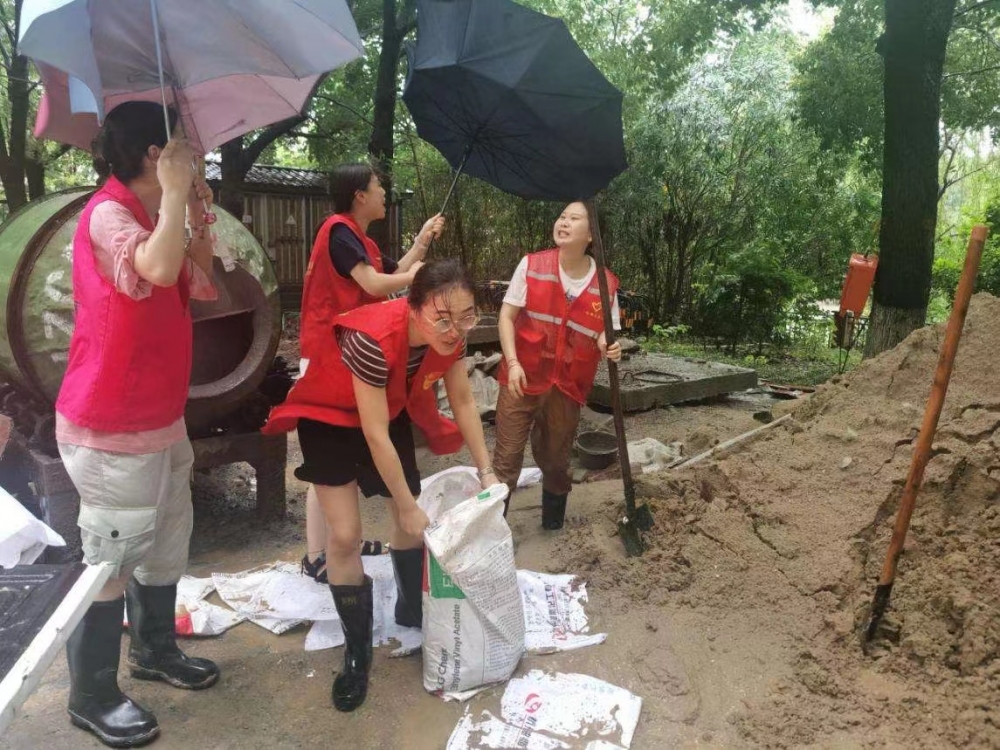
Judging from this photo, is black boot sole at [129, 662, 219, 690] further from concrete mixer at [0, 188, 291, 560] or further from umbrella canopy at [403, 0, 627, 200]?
umbrella canopy at [403, 0, 627, 200]

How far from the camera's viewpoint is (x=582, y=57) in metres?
3.08

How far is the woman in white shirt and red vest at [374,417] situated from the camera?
2.30m

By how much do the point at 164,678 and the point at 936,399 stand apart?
9.20ft

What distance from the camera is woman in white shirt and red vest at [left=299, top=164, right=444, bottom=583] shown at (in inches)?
125

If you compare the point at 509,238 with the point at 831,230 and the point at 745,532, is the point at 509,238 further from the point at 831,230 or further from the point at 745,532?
the point at 745,532

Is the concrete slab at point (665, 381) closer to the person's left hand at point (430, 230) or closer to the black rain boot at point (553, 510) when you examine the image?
the black rain boot at point (553, 510)

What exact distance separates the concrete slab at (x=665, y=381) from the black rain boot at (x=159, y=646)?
406 centimetres

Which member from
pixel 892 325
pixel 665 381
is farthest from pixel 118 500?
pixel 892 325

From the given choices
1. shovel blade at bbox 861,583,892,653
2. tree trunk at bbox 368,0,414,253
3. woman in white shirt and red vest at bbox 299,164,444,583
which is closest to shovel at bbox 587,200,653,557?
woman in white shirt and red vest at bbox 299,164,444,583

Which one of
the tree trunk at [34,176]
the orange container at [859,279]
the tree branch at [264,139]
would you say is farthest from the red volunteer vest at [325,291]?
the tree trunk at [34,176]

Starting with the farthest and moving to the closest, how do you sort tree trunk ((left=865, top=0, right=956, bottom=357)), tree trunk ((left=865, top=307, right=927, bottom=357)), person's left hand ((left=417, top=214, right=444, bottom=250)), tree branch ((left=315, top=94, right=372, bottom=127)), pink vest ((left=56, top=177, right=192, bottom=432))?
tree branch ((left=315, top=94, right=372, bottom=127)) → tree trunk ((left=865, top=307, right=927, bottom=357)) → tree trunk ((left=865, top=0, right=956, bottom=357)) → person's left hand ((left=417, top=214, right=444, bottom=250)) → pink vest ((left=56, top=177, right=192, bottom=432))

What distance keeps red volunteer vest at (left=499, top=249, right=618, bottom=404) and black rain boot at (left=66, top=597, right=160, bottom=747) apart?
192 cm

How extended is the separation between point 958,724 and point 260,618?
2.57m

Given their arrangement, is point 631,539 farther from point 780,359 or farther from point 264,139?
point 264,139
